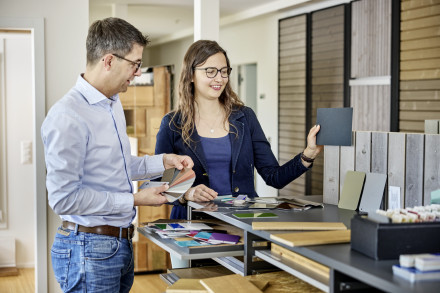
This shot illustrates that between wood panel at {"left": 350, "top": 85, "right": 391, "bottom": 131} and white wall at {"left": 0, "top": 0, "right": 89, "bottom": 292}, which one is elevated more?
white wall at {"left": 0, "top": 0, "right": 89, "bottom": 292}

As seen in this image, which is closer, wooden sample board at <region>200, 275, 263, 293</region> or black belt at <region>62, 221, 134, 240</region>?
wooden sample board at <region>200, 275, 263, 293</region>

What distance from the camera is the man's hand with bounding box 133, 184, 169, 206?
2160 millimetres

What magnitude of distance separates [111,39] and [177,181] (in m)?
0.60

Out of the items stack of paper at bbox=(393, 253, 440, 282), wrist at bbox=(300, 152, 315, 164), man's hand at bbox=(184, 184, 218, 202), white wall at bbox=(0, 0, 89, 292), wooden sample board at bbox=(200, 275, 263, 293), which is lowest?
wooden sample board at bbox=(200, 275, 263, 293)

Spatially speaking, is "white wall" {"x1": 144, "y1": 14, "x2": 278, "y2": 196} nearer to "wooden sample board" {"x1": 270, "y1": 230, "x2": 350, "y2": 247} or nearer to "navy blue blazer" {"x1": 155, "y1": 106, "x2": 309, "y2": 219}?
"navy blue blazer" {"x1": 155, "y1": 106, "x2": 309, "y2": 219}

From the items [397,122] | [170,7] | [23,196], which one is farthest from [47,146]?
[170,7]

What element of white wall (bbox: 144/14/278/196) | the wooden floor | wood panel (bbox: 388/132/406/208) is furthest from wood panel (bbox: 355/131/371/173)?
white wall (bbox: 144/14/278/196)

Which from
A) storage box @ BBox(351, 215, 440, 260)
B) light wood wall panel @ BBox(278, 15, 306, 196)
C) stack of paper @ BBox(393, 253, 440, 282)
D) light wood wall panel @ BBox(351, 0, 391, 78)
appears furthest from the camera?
light wood wall panel @ BBox(278, 15, 306, 196)

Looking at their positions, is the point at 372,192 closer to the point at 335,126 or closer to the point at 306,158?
the point at 335,126

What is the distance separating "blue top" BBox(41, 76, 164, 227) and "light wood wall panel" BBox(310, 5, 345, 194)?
511cm

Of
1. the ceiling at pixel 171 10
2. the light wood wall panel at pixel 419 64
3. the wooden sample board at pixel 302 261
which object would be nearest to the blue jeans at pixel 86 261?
the wooden sample board at pixel 302 261

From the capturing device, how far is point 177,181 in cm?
235

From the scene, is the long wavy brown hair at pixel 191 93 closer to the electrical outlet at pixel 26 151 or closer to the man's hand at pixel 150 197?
the man's hand at pixel 150 197

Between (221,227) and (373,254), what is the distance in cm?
99
